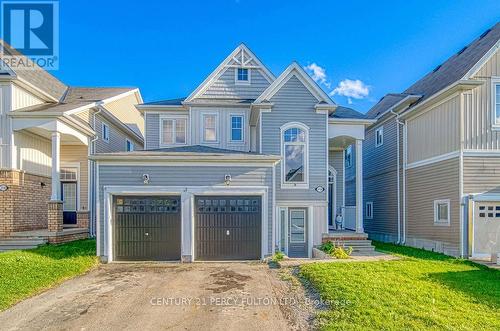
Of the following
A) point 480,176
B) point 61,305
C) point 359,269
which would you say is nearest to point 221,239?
point 359,269

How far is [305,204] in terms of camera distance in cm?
1188

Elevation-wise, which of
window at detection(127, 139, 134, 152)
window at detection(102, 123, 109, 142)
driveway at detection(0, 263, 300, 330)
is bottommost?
driveway at detection(0, 263, 300, 330)

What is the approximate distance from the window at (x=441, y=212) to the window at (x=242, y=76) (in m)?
9.15

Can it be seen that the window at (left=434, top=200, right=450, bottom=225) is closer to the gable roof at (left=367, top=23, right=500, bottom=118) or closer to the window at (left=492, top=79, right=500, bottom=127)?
the window at (left=492, top=79, right=500, bottom=127)

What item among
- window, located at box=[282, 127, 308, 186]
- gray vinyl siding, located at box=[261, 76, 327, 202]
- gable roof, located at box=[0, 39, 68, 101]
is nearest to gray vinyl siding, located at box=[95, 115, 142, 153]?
gable roof, located at box=[0, 39, 68, 101]

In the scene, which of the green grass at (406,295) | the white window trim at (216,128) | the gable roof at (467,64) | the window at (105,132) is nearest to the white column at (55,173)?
the window at (105,132)

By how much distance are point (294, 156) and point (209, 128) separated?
4.28m

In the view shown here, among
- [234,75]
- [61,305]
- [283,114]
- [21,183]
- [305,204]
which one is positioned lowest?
[61,305]

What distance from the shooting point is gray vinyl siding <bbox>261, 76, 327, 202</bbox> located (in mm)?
11938

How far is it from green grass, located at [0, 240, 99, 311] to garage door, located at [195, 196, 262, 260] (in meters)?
3.44

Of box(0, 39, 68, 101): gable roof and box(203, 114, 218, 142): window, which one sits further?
box(203, 114, 218, 142): window

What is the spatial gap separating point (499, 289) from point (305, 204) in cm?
608

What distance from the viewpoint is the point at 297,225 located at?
12.0m

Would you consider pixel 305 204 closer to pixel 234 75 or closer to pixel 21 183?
pixel 234 75
